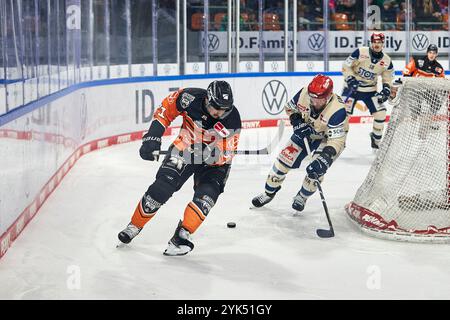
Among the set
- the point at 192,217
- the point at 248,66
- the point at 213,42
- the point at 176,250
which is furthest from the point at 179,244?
the point at 248,66

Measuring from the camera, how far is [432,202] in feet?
17.0

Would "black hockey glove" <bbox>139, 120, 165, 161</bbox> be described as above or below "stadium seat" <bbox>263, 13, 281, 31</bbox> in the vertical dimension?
below

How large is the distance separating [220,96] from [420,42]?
9079mm

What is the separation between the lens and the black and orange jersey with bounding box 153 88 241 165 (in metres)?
4.66

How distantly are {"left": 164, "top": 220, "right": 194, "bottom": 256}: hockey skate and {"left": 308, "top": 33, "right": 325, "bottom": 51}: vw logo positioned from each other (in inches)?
303

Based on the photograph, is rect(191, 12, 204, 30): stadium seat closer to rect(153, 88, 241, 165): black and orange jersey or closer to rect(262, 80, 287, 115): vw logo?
rect(262, 80, 287, 115): vw logo

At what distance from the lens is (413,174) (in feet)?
17.2

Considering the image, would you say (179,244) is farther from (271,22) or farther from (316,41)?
(316,41)

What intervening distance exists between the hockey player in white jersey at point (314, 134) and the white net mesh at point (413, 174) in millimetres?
321

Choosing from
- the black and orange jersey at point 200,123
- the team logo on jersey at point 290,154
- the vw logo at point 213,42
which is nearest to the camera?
the black and orange jersey at point 200,123

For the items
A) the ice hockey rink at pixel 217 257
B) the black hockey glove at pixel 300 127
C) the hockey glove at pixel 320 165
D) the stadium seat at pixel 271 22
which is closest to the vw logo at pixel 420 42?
the stadium seat at pixel 271 22

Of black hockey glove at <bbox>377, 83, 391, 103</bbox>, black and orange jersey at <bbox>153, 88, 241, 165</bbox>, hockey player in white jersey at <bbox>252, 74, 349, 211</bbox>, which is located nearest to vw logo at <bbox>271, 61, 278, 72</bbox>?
black hockey glove at <bbox>377, 83, 391, 103</bbox>

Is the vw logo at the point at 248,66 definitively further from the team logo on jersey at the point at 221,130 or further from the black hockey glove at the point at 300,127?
the team logo on jersey at the point at 221,130

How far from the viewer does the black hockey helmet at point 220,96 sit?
445 cm
